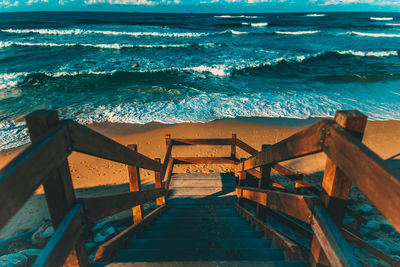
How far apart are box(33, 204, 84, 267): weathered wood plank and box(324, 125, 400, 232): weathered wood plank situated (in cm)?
149

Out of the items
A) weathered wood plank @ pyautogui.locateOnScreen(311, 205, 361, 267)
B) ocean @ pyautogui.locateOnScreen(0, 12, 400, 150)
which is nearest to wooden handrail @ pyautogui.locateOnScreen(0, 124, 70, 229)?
weathered wood plank @ pyautogui.locateOnScreen(311, 205, 361, 267)

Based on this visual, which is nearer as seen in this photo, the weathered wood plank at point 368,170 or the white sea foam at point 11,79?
the weathered wood plank at point 368,170

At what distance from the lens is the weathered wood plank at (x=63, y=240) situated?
1.10 m

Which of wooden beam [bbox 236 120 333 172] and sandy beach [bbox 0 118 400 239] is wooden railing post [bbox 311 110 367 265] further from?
sandy beach [bbox 0 118 400 239]

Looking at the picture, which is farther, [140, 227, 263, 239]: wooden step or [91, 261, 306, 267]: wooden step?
[140, 227, 263, 239]: wooden step

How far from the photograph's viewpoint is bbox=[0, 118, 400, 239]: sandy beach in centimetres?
599

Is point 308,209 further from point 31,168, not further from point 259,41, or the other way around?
point 259,41

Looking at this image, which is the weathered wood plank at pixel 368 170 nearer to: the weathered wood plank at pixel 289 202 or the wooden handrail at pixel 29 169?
the weathered wood plank at pixel 289 202

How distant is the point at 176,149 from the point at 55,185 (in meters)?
7.25

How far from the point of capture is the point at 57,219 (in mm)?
1319

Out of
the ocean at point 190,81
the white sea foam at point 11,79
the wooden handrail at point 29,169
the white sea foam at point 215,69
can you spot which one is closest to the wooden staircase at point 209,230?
the wooden handrail at point 29,169

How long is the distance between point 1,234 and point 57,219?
4.76 meters

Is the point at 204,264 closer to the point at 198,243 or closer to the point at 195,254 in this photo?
the point at 195,254

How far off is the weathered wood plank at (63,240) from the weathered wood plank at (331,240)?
1458mm
